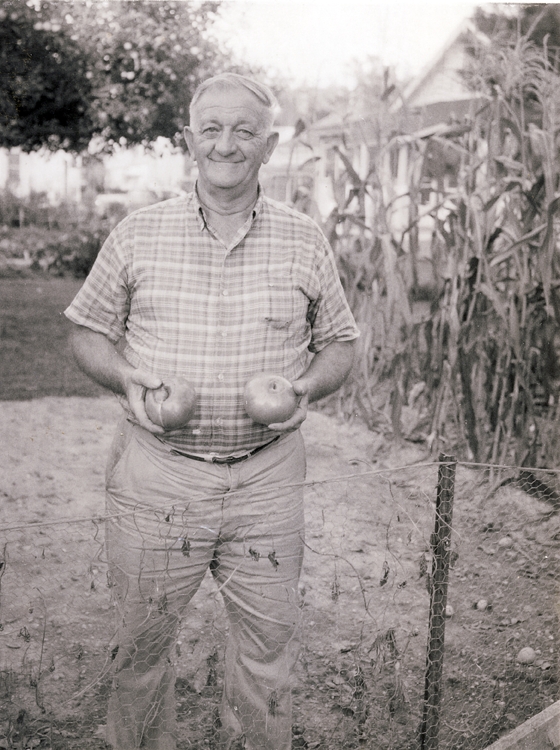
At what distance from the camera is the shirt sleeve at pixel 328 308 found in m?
1.90

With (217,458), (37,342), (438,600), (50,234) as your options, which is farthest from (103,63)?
(438,600)

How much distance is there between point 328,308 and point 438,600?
0.74m

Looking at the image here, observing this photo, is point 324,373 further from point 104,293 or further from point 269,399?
point 104,293

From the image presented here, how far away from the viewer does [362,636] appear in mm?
2182

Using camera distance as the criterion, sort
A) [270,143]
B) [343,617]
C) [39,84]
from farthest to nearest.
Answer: [39,84] → [343,617] → [270,143]

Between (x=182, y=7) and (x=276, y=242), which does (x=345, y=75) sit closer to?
(x=182, y=7)

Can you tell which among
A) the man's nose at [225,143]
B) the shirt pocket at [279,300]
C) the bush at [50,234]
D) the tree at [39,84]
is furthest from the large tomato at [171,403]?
the bush at [50,234]

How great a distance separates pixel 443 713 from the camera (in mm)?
2287

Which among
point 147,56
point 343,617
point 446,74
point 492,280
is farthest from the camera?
point 446,74

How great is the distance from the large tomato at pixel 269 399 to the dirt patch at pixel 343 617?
20 centimetres

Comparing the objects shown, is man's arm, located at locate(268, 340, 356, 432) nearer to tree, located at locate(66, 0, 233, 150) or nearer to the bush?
tree, located at locate(66, 0, 233, 150)

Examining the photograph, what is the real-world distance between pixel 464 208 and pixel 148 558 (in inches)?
94.9

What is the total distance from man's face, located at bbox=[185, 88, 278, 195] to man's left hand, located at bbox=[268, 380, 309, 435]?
0.44 m

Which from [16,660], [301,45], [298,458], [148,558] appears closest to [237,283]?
→ [298,458]
